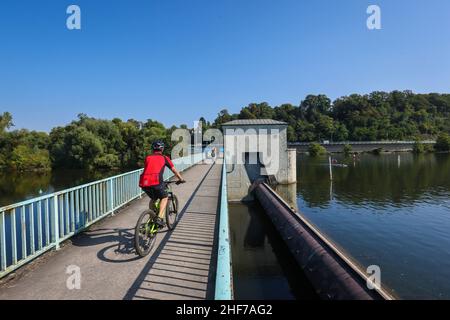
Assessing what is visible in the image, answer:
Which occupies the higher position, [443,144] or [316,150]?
[443,144]

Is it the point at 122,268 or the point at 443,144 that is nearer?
the point at 122,268

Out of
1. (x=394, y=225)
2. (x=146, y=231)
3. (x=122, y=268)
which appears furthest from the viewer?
(x=394, y=225)

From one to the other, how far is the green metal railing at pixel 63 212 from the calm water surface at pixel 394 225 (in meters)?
9.97

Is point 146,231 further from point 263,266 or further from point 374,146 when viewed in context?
point 374,146

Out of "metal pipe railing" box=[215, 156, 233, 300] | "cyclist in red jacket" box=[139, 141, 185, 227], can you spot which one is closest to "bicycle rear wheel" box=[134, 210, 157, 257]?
"cyclist in red jacket" box=[139, 141, 185, 227]

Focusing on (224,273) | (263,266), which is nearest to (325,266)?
(263,266)

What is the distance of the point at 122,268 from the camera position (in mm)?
4965

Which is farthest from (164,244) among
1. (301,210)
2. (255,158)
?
(255,158)

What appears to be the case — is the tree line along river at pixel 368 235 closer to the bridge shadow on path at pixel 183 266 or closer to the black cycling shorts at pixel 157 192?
the bridge shadow on path at pixel 183 266

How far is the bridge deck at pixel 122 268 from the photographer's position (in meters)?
Result: 4.19

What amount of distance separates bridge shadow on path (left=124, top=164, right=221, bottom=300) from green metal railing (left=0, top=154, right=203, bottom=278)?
196 centimetres

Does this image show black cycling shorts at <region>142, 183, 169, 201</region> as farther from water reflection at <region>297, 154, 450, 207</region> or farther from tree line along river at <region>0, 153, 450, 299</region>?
water reflection at <region>297, 154, 450, 207</region>

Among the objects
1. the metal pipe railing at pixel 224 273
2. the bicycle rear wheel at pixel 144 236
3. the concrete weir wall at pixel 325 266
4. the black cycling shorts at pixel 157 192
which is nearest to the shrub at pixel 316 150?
the concrete weir wall at pixel 325 266

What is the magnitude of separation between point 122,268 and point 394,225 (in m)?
18.5
